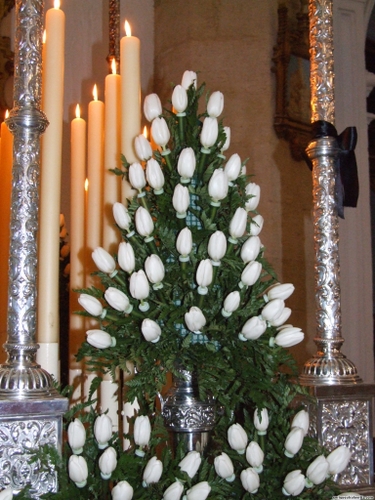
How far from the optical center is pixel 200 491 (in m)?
0.86

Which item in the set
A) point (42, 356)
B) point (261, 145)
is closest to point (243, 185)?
point (42, 356)

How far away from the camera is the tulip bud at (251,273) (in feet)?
3.20

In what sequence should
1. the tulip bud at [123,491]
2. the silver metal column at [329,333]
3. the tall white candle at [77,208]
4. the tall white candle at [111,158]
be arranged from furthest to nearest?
the tall white candle at [77,208], the tall white candle at [111,158], the silver metal column at [329,333], the tulip bud at [123,491]

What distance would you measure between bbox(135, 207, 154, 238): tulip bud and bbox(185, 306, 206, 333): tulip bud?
15 centimetres

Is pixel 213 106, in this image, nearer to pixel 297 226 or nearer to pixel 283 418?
pixel 283 418

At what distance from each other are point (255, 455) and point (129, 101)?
700mm

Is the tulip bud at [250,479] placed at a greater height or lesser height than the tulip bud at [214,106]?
lesser

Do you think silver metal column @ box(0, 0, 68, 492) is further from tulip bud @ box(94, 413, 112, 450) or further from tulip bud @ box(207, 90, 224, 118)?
tulip bud @ box(207, 90, 224, 118)

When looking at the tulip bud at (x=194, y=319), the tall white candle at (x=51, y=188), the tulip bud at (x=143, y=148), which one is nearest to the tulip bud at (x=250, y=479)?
the tulip bud at (x=194, y=319)

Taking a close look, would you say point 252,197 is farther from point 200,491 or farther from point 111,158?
point 200,491

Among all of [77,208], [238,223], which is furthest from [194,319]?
[77,208]

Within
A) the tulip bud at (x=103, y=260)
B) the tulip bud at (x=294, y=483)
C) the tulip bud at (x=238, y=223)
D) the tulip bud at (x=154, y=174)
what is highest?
the tulip bud at (x=154, y=174)

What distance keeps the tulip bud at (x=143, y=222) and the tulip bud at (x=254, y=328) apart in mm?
208

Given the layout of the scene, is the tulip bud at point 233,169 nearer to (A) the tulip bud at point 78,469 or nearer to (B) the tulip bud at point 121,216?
(B) the tulip bud at point 121,216
